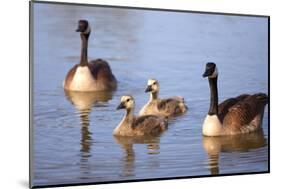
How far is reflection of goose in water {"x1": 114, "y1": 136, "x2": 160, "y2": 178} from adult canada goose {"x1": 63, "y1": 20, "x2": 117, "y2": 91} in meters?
0.23

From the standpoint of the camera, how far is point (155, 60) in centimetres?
256

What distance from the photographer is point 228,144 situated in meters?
2.68

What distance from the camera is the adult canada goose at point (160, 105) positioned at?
8.34ft

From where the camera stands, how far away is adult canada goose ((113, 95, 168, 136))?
2.50 metres

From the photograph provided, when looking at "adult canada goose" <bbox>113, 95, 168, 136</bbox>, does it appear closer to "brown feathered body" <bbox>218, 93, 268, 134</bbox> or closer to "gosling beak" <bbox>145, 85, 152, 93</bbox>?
"gosling beak" <bbox>145, 85, 152, 93</bbox>

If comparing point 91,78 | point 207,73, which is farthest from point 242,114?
point 91,78

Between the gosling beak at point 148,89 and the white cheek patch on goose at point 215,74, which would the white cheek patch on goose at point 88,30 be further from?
the white cheek patch on goose at point 215,74

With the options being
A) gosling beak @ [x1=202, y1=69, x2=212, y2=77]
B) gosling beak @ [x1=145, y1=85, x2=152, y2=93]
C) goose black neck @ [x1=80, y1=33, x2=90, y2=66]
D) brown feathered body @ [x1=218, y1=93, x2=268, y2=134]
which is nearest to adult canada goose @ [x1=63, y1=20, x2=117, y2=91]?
goose black neck @ [x1=80, y1=33, x2=90, y2=66]

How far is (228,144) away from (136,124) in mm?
457

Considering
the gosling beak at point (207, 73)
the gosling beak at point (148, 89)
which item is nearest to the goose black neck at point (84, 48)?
the gosling beak at point (148, 89)

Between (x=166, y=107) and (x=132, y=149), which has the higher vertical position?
(x=166, y=107)

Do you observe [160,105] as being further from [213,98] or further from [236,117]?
[236,117]

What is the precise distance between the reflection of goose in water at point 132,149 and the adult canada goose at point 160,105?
0.11 metres

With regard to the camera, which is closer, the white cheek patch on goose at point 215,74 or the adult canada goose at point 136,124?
the adult canada goose at point 136,124
